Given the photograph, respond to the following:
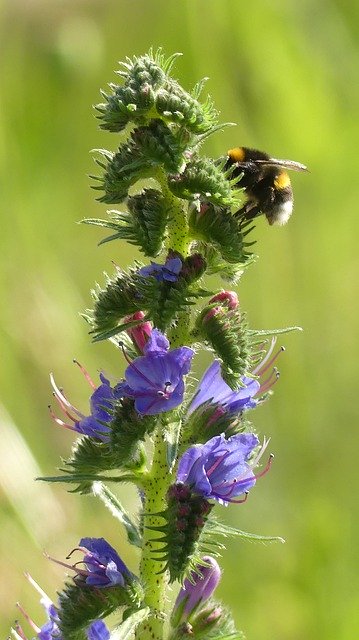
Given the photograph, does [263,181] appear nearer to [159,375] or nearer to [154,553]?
[159,375]

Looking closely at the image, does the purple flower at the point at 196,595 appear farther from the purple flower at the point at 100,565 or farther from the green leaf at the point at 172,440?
the green leaf at the point at 172,440

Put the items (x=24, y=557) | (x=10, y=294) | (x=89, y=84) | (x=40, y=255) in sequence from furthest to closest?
(x=89, y=84) < (x=40, y=255) < (x=10, y=294) < (x=24, y=557)

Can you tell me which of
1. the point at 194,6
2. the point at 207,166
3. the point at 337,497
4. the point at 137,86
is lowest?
the point at 337,497

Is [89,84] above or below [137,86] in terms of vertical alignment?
above

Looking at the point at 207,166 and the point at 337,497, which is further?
the point at 337,497

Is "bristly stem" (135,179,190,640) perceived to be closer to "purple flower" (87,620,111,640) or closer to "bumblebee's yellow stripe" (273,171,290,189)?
"purple flower" (87,620,111,640)

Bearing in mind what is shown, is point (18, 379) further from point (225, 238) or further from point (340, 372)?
point (225, 238)

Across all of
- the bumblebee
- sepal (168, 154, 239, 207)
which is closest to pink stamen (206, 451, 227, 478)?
sepal (168, 154, 239, 207)

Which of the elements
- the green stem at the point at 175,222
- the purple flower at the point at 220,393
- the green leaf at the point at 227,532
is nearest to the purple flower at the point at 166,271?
the green stem at the point at 175,222

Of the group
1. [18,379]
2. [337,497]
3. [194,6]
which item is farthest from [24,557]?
[194,6]
